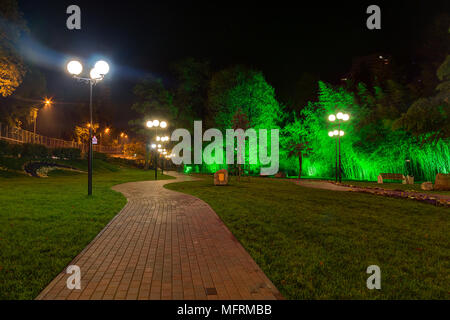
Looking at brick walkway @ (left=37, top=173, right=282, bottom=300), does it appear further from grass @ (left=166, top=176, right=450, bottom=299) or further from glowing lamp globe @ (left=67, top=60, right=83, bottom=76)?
glowing lamp globe @ (left=67, top=60, right=83, bottom=76)

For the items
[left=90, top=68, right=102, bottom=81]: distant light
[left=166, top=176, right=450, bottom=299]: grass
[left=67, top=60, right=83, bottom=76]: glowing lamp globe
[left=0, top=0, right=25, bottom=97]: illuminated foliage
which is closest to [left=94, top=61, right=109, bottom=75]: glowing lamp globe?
[left=90, top=68, right=102, bottom=81]: distant light

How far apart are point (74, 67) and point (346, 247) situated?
1101 cm

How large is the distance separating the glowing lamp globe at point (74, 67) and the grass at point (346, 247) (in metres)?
7.60

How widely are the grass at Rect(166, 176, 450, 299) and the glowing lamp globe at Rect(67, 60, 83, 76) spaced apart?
299 inches

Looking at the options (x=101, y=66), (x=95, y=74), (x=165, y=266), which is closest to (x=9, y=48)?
(x=95, y=74)

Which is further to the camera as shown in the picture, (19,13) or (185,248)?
(19,13)

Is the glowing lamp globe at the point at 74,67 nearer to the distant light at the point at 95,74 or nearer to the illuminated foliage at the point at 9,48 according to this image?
the distant light at the point at 95,74

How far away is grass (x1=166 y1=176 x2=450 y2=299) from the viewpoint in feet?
11.5

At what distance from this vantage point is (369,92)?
30.3 m

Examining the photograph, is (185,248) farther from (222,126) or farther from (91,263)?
(222,126)

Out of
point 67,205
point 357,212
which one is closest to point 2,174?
point 67,205

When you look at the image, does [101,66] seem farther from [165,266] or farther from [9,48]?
[9,48]

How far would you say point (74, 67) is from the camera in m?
10.9
